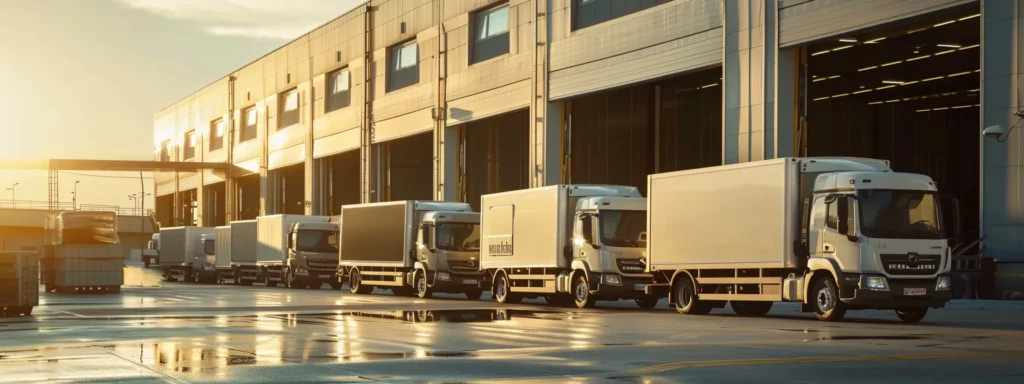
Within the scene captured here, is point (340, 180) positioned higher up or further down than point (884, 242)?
higher up

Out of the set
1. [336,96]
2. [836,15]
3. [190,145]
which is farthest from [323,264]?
[190,145]

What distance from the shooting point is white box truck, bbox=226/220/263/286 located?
60406 mm

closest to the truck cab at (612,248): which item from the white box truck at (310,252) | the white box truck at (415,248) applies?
the white box truck at (415,248)

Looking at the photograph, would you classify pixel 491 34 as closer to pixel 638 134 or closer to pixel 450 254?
pixel 638 134

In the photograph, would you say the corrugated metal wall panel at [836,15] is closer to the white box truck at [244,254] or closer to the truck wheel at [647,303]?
the truck wheel at [647,303]

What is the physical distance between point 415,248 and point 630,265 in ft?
38.6

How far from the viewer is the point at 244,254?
6184 cm

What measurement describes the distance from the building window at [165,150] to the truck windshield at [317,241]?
196 feet

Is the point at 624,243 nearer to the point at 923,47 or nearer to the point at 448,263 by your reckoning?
the point at 448,263

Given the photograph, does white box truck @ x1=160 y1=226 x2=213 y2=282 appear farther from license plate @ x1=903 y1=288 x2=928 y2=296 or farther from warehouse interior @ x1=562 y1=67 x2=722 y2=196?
license plate @ x1=903 y1=288 x2=928 y2=296

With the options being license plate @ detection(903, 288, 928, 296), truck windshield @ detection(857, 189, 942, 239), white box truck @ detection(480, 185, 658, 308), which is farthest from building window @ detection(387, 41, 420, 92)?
license plate @ detection(903, 288, 928, 296)

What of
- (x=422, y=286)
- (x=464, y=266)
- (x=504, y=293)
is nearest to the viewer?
(x=504, y=293)

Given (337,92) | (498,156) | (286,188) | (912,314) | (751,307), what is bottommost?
(751,307)

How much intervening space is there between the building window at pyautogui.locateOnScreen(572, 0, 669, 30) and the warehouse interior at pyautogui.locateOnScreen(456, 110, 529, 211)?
1414cm
